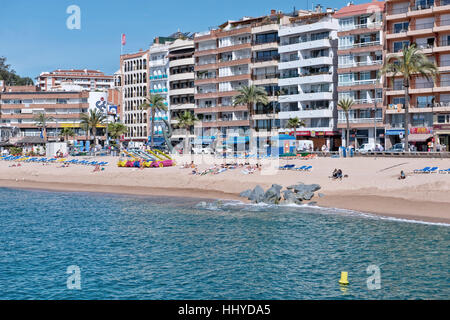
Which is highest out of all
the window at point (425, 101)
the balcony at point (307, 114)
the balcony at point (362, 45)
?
the balcony at point (362, 45)

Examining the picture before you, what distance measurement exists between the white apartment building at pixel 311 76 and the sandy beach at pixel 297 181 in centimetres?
2868

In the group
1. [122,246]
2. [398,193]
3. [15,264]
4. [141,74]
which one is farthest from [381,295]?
[141,74]

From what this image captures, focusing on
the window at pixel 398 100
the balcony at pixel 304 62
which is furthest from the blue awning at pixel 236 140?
the window at pixel 398 100

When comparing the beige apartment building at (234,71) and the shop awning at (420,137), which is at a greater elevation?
the beige apartment building at (234,71)

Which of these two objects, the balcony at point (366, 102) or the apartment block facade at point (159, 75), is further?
the apartment block facade at point (159, 75)

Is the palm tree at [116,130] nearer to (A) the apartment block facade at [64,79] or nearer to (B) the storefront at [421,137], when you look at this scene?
(A) the apartment block facade at [64,79]

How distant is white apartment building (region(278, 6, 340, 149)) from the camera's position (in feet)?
299

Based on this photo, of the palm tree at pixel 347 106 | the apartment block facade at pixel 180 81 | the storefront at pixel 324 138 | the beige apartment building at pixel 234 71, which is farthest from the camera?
the apartment block facade at pixel 180 81

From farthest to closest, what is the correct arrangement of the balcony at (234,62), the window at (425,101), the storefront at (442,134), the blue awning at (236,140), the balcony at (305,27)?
the balcony at (234,62)
the balcony at (305,27)
the blue awning at (236,140)
the window at (425,101)
the storefront at (442,134)

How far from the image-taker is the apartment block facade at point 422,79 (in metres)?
77.2

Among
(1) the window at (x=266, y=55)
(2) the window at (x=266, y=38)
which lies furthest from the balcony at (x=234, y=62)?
(2) the window at (x=266, y=38)

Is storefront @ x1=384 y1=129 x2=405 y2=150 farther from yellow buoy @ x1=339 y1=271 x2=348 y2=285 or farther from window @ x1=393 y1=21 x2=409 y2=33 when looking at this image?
yellow buoy @ x1=339 y1=271 x2=348 y2=285

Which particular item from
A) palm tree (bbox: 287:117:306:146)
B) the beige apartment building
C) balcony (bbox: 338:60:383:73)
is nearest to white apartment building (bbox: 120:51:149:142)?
the beige apartment building
